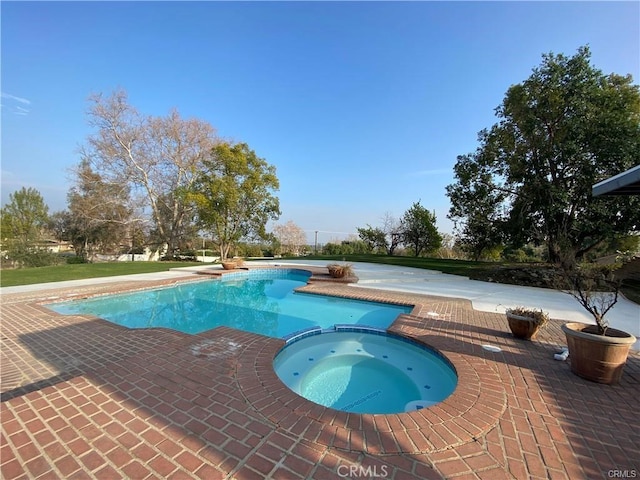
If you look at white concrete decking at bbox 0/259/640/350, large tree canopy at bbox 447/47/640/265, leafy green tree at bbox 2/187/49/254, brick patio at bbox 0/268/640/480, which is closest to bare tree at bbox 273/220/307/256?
white concrete decking at bbox 0/259/640/350

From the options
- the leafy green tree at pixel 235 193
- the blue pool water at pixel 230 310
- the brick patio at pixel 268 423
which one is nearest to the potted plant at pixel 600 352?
the brick patio at pixel 268 423

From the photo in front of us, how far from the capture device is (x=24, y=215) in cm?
2189

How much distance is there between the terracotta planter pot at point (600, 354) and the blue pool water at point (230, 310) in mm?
3006

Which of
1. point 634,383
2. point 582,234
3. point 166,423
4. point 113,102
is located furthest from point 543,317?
point 113,102

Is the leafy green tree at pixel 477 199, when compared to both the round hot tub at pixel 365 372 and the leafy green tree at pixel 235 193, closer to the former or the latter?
the leafy green tree at pixel 235 193

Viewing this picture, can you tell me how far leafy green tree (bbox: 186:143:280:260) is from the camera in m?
14.7

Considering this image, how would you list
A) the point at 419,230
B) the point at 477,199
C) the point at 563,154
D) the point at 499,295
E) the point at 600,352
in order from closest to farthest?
the point at 600,352 < the point at 499,295 < the point at 563,154 < the point at 477,199 < the point at 419,230

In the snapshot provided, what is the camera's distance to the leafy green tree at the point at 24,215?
20.8 metres

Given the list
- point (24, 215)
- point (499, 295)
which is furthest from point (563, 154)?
point (24, 215)

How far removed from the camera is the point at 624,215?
A: 9.31 metres

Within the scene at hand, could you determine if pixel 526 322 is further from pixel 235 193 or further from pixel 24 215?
pixel 24 215

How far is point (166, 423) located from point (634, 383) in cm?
487

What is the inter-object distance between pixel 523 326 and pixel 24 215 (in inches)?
1331

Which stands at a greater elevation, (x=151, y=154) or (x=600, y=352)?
(x=151, y=154)
